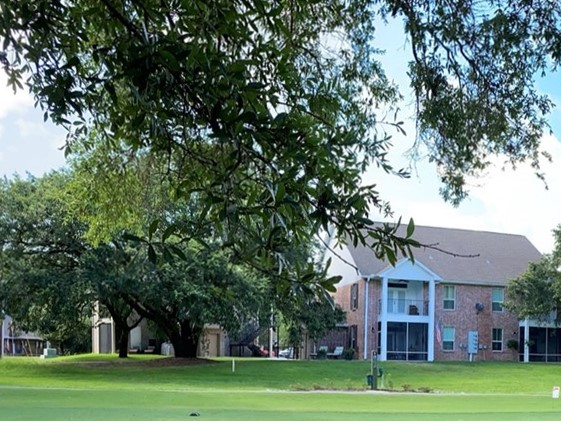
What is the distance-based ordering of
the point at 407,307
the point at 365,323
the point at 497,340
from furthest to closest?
the point at 497,340, the point at 407,307, the point at 365,323

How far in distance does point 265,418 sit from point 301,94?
9822 mm

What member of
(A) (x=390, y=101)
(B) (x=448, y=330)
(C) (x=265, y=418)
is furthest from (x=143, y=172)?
(B) (x=448, y=330)

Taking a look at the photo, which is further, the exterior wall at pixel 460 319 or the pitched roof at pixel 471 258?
the pitched roof at pixel 471 258

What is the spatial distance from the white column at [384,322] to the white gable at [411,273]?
1.78 feet

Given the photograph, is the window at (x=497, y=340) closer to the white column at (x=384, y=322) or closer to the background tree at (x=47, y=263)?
the white column at (x=384, y=322)

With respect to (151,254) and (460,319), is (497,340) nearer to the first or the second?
(460,319)

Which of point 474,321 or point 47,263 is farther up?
point 47,263

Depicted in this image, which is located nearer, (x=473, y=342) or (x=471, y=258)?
(x=471, y=258)

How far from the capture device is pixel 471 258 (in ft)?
133

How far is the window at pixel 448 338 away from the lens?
41.9 meters

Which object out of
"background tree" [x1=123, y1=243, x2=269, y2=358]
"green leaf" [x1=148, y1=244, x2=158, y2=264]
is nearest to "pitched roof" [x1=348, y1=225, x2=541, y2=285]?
"background tree" [x1=123, y1=243, x2=269, y2=358]

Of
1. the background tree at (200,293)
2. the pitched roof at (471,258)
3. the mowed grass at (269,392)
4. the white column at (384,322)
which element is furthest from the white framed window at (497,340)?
the background tree at (200,293)

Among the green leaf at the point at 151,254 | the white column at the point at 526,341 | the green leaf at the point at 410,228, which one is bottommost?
the white column at the point at 526,341

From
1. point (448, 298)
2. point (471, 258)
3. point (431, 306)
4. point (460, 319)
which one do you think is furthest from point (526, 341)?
point (471, 258)
